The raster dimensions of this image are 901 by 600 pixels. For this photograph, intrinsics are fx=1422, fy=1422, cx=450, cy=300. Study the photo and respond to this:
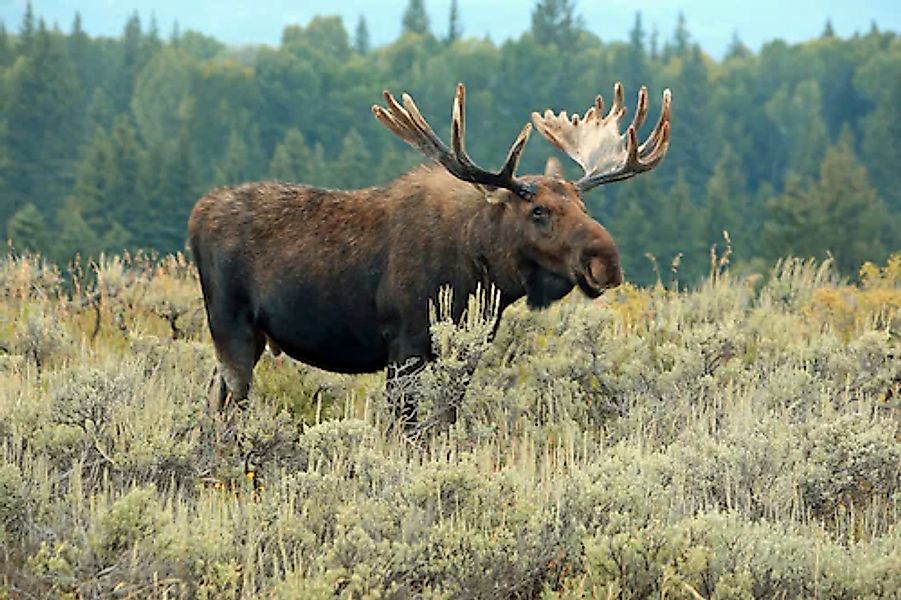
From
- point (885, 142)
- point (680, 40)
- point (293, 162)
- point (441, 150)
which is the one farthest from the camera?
point (680, 40)

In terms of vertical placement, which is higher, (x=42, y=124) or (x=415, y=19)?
(x=415, y=19)

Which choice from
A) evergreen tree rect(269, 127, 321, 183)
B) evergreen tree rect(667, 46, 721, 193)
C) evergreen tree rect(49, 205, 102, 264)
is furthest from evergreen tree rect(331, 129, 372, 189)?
evergreen tree rect(667, 46, 721, 193)

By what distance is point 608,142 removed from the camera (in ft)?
25.7

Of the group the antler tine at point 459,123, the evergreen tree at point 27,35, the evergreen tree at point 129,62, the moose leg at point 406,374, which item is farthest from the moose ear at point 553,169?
the evergreen tree at point 129,62

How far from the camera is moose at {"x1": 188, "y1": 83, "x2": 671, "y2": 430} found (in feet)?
23.1

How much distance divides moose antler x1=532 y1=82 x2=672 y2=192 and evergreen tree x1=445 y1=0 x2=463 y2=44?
392ft

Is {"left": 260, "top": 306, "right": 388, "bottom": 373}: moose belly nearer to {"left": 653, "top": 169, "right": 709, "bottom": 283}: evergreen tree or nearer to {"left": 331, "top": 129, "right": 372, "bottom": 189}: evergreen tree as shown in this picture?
{"left": 653, "top": 169, "right": 709, "bottom": 283}: evergreen tree

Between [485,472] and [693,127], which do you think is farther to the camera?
[693,127]

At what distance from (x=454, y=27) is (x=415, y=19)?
4.64 metres

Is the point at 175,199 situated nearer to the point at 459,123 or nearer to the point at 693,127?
the point at 693,127

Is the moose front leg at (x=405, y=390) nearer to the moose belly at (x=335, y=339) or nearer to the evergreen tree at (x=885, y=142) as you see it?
the moose belly at (x=335, y=339)

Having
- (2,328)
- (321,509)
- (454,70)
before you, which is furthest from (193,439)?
(454,70)

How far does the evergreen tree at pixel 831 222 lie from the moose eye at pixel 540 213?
56.8m

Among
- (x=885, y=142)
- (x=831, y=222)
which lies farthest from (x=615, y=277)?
(x=885, y=142)
